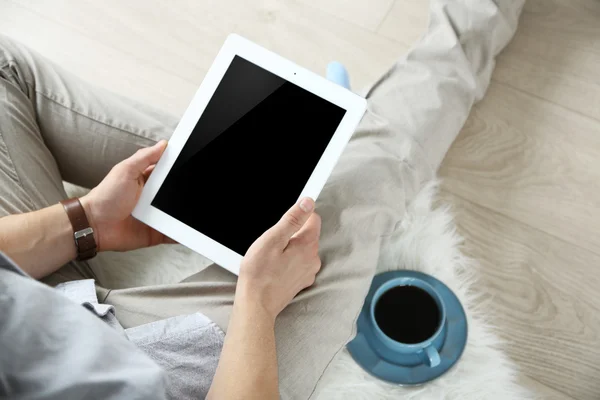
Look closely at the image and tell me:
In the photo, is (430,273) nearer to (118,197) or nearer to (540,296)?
(540,296)

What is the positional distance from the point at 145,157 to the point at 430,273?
1.66 ft

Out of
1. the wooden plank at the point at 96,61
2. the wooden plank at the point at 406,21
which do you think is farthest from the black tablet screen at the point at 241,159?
the wooden plank at the point at 406,21

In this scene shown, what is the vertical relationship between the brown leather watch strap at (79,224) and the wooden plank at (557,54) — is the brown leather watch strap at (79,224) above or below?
below

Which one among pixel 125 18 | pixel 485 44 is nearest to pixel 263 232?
pixel 485 44

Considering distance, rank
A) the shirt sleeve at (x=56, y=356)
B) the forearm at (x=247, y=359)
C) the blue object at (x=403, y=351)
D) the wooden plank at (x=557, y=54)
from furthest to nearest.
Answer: the wooden plank at (x=557, y=54), the blue object at (x=403, y=351), the forearm at (x=247, y=359), the shirt sleeve at (x=56, y=356)

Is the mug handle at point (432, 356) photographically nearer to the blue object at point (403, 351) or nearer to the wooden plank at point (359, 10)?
the blue object at point (403, 351)

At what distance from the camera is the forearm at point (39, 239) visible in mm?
600

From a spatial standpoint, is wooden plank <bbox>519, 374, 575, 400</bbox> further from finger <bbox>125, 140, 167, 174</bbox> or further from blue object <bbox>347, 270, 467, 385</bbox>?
finger <bbox>125, 140, 167, 174</bbox>

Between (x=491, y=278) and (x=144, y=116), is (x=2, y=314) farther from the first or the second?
(x=491, y=278)

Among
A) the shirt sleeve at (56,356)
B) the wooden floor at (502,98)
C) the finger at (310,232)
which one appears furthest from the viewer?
the wooden floor at (502,98)

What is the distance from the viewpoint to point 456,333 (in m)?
0.82

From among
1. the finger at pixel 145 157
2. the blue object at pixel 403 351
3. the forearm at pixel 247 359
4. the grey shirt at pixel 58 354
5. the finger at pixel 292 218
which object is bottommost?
the blue object at pixel 403 351

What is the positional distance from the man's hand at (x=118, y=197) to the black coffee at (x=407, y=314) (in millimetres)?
379

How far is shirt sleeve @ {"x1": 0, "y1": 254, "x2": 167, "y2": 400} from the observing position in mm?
382
